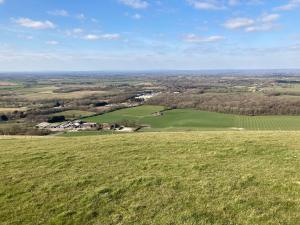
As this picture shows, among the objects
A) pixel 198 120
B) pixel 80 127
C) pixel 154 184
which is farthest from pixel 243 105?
pixel 154 184

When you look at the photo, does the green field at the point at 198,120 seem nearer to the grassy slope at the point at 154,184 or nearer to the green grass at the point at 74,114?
the green grass at the point at 74,114

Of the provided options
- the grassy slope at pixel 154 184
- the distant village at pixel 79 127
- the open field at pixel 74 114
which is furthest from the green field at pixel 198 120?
the grassy slope at pixel 154 184

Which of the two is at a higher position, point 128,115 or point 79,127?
point 79,127

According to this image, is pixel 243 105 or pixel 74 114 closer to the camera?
pixel 74 114

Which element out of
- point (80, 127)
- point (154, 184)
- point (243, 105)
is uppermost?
point (154, 184)

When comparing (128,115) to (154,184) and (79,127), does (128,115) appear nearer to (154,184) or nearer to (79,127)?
(79,127)

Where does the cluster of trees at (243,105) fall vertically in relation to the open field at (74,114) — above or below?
above

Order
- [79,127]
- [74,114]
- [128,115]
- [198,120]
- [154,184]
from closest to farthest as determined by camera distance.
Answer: [154,184] → [79,127] → [198,120] → [128,115] → [74,114]
